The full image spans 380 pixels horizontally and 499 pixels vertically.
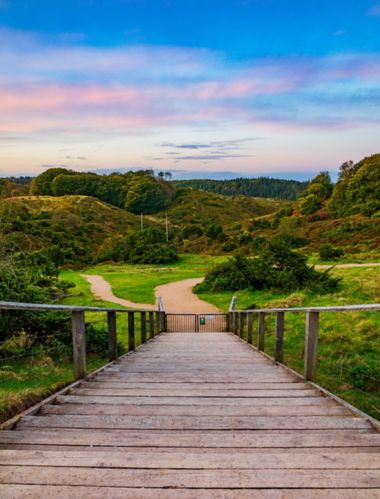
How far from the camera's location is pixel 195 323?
15484 millimetres

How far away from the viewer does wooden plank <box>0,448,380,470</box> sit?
2129 mm

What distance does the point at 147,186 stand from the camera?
116m

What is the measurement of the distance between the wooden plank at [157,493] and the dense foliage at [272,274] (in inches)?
635

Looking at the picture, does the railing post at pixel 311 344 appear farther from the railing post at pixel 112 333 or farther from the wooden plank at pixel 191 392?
the railing post at pixel 112 333

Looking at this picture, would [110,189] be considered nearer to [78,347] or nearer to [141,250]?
[141,250]

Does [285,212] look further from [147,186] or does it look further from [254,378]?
[254,378]

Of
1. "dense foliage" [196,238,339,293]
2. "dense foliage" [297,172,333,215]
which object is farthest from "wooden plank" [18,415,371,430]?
"dense foliage" [297,172,333,215]

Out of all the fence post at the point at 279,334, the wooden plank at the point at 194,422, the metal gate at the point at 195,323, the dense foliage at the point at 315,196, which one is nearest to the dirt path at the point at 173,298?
the metal gate at the point at 195,323

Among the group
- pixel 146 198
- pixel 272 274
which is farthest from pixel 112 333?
pixel 146 198

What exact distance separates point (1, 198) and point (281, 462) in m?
7.12

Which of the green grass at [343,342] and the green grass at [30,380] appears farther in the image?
the green grass at [343,342]

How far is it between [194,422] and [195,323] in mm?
12605

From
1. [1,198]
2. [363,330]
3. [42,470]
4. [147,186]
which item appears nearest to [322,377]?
[363,330]

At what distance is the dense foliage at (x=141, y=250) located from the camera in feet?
134
